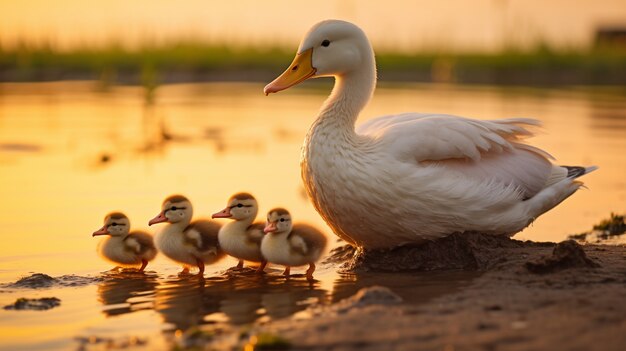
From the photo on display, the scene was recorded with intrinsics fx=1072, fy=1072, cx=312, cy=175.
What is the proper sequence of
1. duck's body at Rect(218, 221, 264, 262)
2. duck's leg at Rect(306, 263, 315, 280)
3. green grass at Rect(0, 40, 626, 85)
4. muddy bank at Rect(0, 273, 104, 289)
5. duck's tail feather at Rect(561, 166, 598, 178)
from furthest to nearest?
1. green grass at Rect(0, 40, 626, 85)
2. duck's tail feather at Rect(561, 166, 598, 178)
3. duck's body at Rect(218, 221, 264, 262)
4. duck's leg at Rect(306, 263, 315, 280)
5. muddy bank at Rect(0, 273, 104, 289)

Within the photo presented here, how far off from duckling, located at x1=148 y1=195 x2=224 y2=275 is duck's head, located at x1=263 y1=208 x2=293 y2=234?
0.54 meters

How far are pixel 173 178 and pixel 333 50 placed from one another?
4476 mm

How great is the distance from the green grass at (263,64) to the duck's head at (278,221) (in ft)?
61.5

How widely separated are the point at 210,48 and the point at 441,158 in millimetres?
22035

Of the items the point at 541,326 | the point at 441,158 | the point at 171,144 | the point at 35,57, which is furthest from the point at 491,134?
the point at 35,57

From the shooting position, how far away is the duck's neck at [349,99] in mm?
7832

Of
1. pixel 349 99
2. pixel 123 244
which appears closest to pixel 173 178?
pixel 123 244

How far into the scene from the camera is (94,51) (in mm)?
27531

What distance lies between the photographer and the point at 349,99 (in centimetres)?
799

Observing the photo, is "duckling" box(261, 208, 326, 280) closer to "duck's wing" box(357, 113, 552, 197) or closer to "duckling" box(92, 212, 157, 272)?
"duck's wing" box(357, 113, 552, 197)

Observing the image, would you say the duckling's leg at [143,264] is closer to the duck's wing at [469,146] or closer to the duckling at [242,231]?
the duckling at [242,231]

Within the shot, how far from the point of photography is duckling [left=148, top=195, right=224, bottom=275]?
782 centimetres

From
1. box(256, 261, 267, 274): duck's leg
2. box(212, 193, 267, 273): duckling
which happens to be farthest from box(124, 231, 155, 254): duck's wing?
box(256, 261, 267, 274): duck's leg

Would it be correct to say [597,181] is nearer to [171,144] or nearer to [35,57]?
[171,144]
